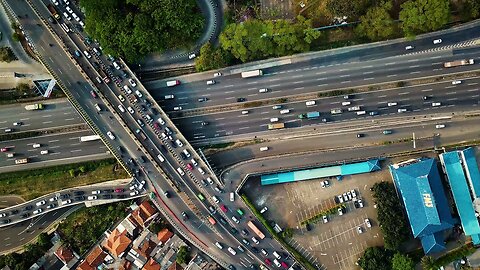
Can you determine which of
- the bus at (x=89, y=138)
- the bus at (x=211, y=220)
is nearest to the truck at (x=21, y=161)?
the bus at (x=89, y=138)

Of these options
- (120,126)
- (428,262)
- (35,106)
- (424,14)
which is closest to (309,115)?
(424,14)

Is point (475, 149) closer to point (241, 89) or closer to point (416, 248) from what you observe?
point (416, 248)

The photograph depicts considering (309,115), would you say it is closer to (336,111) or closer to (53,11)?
(336,111)

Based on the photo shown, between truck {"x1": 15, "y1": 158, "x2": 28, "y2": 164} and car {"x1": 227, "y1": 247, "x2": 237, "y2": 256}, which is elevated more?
truck {"x1": 15, "y1": 158, "x2": 28, "y2": 164}

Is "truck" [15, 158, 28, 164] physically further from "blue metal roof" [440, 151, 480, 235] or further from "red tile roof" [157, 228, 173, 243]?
"blue metal roof" [440, 151, 480, 235]

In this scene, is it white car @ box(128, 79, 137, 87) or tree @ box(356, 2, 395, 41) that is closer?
tree @ box(356, 2, 395, 41)

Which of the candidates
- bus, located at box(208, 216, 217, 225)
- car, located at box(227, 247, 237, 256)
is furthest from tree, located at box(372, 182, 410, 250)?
bus, located at box(208, 216, 217, 225)
